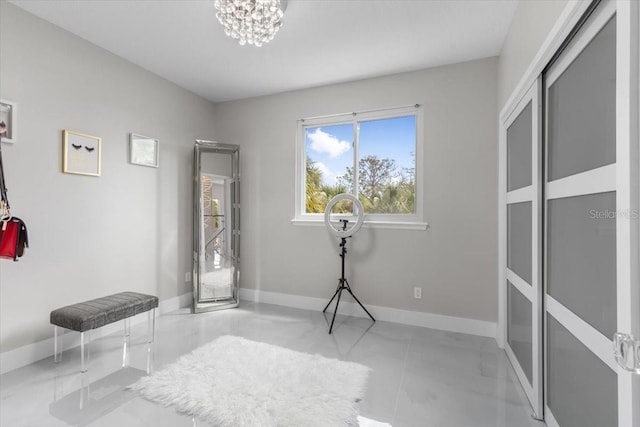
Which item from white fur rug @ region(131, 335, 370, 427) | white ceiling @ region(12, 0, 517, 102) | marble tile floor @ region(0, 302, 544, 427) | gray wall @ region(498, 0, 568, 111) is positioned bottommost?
marble tile floor @ region(0, 302, 544, 427)

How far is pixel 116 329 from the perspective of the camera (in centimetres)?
A: 290

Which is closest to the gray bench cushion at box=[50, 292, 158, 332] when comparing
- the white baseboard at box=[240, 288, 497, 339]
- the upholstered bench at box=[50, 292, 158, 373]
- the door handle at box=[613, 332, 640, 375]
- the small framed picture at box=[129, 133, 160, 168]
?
the upholstered bench at box=[50, 292, 158, 373]

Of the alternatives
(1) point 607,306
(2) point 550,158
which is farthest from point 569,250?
(2) point 550,158

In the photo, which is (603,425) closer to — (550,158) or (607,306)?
(607,306)

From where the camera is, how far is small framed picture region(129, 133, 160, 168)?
3.04 meters

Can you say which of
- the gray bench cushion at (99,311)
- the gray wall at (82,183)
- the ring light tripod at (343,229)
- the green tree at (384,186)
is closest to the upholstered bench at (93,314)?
the gray bench cushion at (99,311)

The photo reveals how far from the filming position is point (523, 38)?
1.94 meters

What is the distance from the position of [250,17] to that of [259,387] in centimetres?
239

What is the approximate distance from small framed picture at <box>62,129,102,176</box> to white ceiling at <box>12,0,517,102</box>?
87 centimetres

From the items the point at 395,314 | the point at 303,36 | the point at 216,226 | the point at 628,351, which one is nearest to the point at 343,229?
the point at 395,314

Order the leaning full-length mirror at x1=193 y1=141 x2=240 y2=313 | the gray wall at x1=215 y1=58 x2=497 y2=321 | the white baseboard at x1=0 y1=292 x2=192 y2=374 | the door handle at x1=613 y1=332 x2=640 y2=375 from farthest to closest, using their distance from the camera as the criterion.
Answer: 1. the leaning full-length mirror at x1=193 y1=141 x2=240 y2=313
2. the gray wall at x1=215 y1=58 x2=497 y2=321
3. the white baseboard at x1=0 y1=292 x2=192 y2=374
4. the door handle at x1=613 y1=332 x2=640 y2=375

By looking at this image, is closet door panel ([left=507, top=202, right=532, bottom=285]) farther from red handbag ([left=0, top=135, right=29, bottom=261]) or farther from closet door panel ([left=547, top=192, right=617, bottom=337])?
red handbag ([left=0, top=135, right=29, bottom=261])

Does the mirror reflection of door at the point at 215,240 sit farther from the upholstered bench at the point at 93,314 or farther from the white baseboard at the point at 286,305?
the upholstered bench at the point at 93,314

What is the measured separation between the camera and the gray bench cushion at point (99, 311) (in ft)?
6.62
